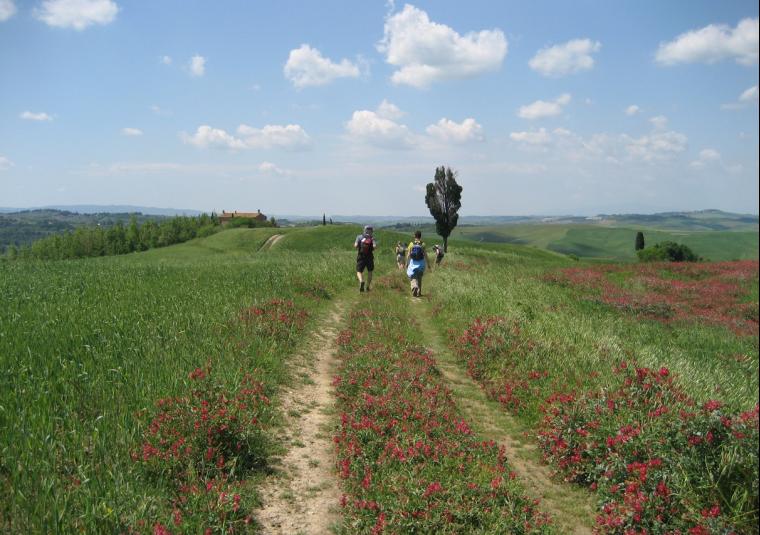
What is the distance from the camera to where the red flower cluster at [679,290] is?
21422mm

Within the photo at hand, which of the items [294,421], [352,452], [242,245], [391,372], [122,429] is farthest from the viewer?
[242,245]

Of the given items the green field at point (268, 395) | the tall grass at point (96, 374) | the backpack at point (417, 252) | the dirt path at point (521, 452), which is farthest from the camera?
the backpack at point (417, 252)

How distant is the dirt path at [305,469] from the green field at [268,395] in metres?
0.19

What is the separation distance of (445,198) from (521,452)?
5676 centimetres

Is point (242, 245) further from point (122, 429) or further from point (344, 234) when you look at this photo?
point (122, 429)

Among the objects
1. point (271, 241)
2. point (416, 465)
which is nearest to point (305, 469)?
point (416, 465)

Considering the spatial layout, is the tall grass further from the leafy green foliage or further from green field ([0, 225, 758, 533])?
the leafy green foliage

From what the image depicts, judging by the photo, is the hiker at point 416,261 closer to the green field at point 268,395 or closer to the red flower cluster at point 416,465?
the green field at point 268,395

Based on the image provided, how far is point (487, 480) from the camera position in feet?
19.6

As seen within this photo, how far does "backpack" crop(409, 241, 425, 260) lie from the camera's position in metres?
19.7

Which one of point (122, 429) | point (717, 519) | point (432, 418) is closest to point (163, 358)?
point (122, 429)

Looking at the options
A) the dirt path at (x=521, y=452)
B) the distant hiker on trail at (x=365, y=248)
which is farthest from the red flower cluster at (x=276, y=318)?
the distant hiker on trail at (x=365, y=248)

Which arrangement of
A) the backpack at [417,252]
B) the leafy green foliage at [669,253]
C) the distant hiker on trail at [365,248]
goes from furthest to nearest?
1. the leafy green foliage at [669,253]
2. the distant hiker on trail at [365,248]
3. the backpack at [417,252]

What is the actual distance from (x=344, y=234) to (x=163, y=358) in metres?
83.1
